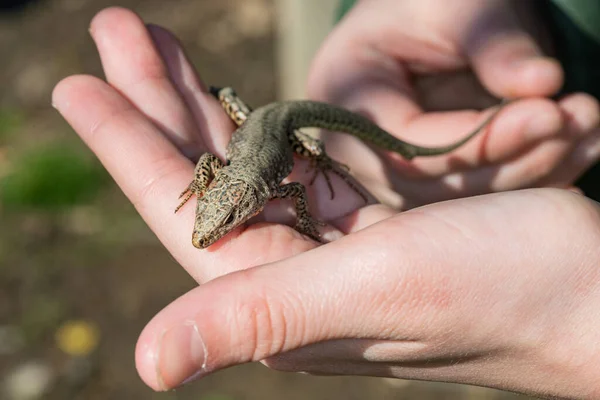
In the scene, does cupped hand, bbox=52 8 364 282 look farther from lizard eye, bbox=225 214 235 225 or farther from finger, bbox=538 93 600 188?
finger, bbox=538 93 600 188

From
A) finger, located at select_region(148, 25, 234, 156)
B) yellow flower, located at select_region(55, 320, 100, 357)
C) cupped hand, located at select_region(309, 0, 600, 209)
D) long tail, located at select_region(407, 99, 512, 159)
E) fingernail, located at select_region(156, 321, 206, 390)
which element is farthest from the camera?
yellow flower, located at select_region(55, 320, 100, 357)

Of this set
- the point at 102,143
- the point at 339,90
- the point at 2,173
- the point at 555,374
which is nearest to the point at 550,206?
the point at 555,374

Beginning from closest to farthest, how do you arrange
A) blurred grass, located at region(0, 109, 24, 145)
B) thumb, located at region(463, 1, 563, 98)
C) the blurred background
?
thumb, located at region(463, 1, 563, 98) < the blurred background < blurred grass, located at region(0, 109, 24, 145)

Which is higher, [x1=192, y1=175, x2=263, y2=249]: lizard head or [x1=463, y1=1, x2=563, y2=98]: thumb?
[x1=463, y1=1, x2=563, y2=98]: thumb

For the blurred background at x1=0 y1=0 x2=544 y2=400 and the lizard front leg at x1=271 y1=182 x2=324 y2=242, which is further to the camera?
the blurred background at x1=0 y1=0 x2=544 y2=400

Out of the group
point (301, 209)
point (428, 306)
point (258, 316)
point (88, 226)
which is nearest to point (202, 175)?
point (301, 209)

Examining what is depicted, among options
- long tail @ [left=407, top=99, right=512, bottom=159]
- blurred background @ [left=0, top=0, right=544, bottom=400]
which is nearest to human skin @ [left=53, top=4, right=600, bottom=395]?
long tail @ [left=407, top=99, right=512, bottom=159]

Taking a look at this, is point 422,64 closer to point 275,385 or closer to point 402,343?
point 275,385

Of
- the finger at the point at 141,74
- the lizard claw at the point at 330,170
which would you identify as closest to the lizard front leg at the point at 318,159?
the lizard claw at the point at 330,170
